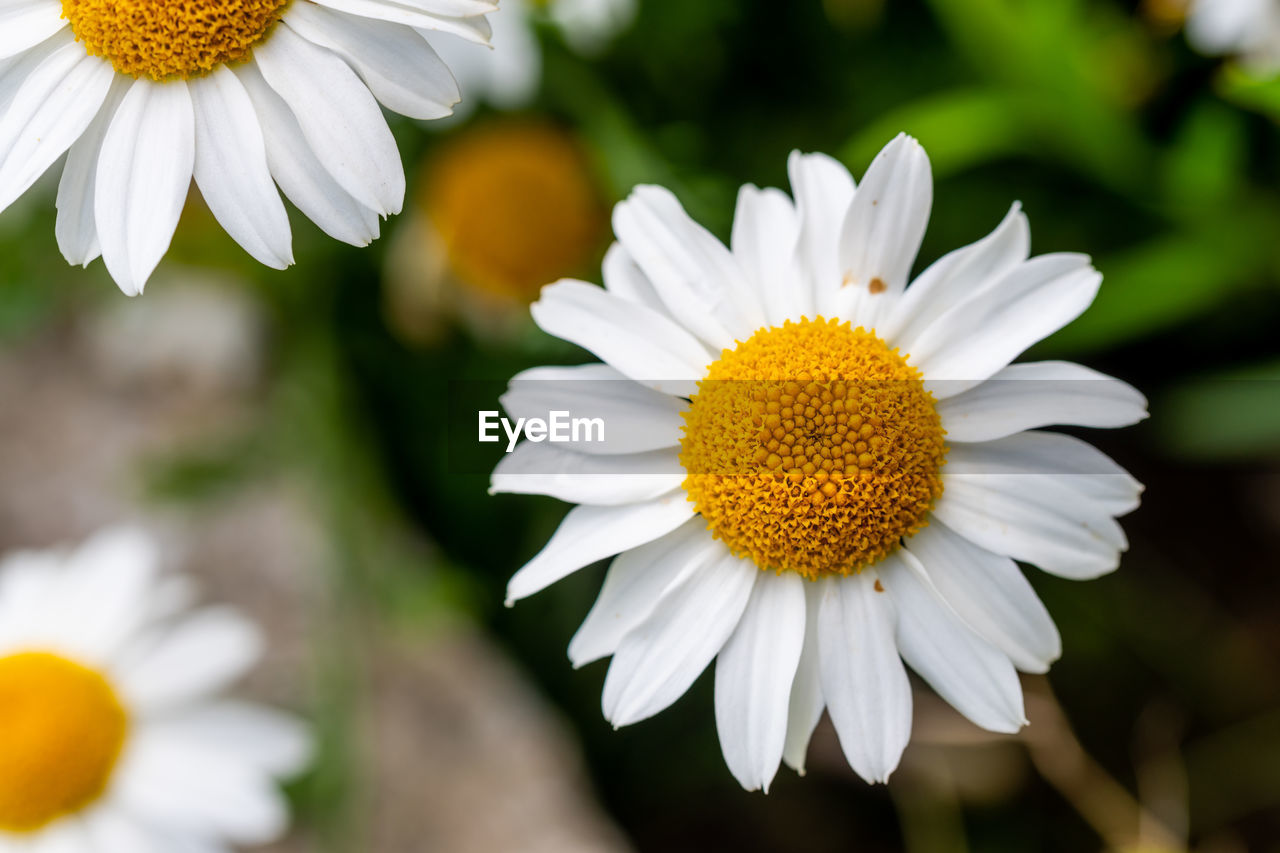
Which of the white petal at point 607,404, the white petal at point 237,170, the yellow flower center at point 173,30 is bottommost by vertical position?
the white petal at point 607,404

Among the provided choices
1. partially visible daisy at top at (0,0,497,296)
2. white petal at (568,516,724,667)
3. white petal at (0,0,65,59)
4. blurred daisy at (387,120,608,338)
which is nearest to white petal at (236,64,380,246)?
partially visible daisy at top at (0,0,497,296)

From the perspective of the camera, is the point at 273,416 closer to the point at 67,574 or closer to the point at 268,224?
the point at 67,574

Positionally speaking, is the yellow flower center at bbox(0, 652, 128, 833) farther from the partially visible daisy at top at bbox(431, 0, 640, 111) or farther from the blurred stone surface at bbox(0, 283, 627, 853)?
the partially visible daisy at top at bbox(431, 0, 640, 111)

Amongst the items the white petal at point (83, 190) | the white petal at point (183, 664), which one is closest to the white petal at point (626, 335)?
the white petal at point (83, 190)

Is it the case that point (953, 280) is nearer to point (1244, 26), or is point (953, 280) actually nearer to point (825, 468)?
point (825, 468)

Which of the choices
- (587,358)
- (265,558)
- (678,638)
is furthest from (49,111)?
(265,558)

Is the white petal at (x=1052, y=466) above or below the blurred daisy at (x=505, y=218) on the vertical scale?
above

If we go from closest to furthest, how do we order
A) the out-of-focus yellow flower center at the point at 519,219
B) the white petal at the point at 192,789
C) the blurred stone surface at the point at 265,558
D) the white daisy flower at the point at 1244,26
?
the white daisy flower at the point at 1244,26, the white petal at the point at 192,789, the out-of-focus yellow flower center at the point at 519,219, the blurred stone surface at the point at 265,558

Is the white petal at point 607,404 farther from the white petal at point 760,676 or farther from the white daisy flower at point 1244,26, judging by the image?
the white daisy flower at point 1244,26
